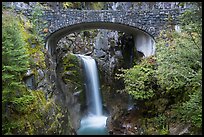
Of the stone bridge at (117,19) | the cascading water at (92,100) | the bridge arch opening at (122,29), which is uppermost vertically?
the stone bridge at (117,19)

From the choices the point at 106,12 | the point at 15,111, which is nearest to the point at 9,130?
the point at 15,111

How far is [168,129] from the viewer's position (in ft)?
30.6

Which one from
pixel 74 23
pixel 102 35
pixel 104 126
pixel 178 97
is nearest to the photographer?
pixel 178 97

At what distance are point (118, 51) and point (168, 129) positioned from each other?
7952 millimetres

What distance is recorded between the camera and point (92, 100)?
1589 cm

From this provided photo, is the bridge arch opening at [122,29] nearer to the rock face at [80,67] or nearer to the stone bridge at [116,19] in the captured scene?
the stone bridge at [116,19]

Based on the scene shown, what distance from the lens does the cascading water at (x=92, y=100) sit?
14.3m

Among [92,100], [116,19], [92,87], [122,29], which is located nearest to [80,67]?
[92,87]

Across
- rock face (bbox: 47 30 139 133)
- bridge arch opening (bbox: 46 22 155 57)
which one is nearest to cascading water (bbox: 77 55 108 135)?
rock face (bbox: 47 30 139 133)

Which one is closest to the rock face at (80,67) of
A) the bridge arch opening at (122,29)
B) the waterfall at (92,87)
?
the waterfall at (92,87)

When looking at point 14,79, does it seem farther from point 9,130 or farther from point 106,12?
point 106,12

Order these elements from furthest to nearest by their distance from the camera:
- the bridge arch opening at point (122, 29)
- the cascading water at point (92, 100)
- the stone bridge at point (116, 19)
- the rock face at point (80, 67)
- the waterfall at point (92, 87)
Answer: the waterfall at point (92, 87) → the rock face at point (80, 67) → the cascading water at point (92, 100) → the bridge arch opening at point (122, 29) → the stone bridge at point (116, 19)

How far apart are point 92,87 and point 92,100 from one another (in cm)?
76

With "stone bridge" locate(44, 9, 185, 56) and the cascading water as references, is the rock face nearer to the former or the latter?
the cascading water
